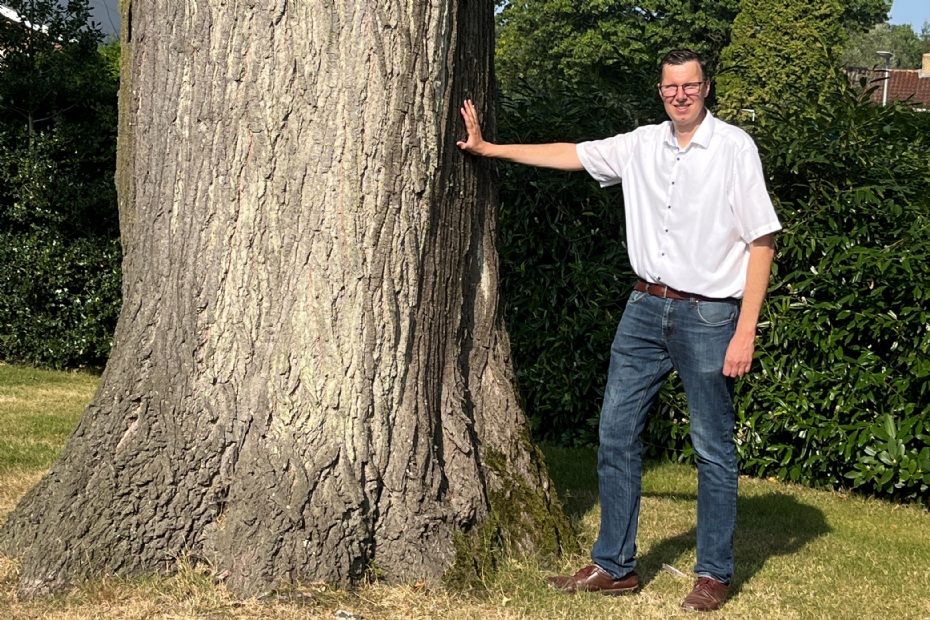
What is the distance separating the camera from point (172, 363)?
411 centimetres

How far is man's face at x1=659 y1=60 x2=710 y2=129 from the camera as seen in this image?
158 inches

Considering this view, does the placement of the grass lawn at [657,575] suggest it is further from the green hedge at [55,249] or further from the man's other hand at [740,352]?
the green hedge at [55,249]

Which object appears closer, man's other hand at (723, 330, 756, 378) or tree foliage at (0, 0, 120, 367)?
man's other hand at (723, 330, 756, 378)

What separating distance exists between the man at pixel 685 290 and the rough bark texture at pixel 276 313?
0.51 m

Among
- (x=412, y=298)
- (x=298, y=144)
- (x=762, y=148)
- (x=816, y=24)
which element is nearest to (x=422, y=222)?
(x=412, y=298)

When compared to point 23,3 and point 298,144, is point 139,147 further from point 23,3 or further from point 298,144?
point 23,3

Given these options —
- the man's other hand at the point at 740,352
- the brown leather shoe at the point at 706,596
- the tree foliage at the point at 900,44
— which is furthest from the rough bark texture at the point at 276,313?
the tree foliage at the point at 900,44

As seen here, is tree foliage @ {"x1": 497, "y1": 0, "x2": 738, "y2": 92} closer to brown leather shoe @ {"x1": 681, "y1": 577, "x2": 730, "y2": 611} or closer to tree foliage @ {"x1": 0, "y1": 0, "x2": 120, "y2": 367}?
tree foliage @ {"x1": 0, "y1": 0, "x2": 120, "y2": 367}

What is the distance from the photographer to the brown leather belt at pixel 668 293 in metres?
4.08

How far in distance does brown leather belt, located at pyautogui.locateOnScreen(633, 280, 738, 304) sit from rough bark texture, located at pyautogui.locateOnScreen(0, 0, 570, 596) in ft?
2.73

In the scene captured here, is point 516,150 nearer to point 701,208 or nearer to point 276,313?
point 701,208

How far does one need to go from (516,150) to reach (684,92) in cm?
73

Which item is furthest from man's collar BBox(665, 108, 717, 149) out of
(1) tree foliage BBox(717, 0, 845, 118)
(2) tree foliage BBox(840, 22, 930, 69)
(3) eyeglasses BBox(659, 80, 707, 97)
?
(2) tree foliage BBox(840, 22, 930, 69)

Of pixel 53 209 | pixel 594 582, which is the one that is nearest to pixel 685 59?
pixel 594 582
